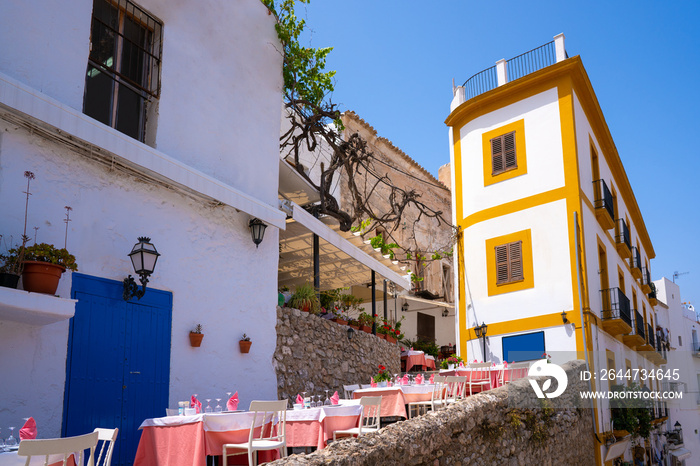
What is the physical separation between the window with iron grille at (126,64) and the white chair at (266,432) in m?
4.83

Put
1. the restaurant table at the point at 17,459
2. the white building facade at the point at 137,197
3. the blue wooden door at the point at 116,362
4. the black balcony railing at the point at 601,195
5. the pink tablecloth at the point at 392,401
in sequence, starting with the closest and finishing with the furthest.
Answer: the restaurant table at the point at 17,459 → the white building facade at the point at 137,197 → the blue wooden door at the point at 116,362 → the pink tablecloth at the point at 392,401 → the black balcony railing at the point at 601,195

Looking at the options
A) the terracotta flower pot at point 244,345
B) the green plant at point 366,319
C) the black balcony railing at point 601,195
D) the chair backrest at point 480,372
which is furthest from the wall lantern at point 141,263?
the black balcony railing at point 601,195

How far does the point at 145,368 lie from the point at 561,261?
11146mm

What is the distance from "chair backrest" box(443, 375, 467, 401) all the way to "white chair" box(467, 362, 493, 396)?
884mm

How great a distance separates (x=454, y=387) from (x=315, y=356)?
2.68 meters

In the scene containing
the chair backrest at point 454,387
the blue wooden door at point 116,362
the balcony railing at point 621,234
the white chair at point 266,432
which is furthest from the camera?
the balcony railing at point 621,234

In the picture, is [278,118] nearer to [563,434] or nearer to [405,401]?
[405,401]

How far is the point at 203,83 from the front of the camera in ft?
33.1

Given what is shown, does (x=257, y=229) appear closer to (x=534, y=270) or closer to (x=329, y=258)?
(x=329, y=258)

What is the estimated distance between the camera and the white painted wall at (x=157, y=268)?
688 cm

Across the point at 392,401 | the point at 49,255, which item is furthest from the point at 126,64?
the point at 392,401

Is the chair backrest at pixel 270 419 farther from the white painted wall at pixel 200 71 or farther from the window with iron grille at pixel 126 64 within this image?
the window with iron grille at pixel 126 64

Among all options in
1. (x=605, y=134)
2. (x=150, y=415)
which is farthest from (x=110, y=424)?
(x=605, y=134)

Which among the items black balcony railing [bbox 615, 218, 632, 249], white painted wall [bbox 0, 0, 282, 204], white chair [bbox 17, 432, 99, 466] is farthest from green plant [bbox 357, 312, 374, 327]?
black balcony railing [bbox 615, 218, 632, 249]
